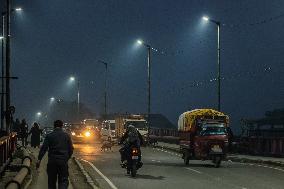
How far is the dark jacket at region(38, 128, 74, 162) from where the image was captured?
15375 mm

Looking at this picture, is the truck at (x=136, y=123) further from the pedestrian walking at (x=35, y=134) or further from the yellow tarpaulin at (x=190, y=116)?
the yellow tarpaulin at (x=190, y=116)

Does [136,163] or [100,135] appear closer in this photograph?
[136,163]

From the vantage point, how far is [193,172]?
28.2 metres

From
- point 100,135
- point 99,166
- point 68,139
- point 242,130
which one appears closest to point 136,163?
point 99,166

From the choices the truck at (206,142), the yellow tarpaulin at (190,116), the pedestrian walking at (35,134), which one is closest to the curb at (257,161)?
the truck at (206,142)

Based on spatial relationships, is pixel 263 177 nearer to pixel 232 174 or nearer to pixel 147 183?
pixel 232 174

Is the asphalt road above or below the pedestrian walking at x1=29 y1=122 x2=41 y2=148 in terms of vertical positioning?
below

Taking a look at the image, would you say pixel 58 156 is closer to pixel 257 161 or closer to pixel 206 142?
pixel 206 142

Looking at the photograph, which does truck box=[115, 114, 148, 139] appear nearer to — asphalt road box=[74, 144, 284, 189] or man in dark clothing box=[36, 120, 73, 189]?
asphalt road box=[74, 144, 284, 189]

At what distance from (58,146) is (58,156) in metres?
0.20

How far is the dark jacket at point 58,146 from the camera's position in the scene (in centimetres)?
1538

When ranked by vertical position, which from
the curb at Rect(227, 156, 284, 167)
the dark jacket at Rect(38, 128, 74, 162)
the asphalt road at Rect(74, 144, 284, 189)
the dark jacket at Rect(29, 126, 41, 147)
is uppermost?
the dark jacket at Rect(38, 128, 74, 162)

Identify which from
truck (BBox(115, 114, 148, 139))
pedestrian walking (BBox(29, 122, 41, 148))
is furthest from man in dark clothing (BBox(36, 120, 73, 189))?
truck (BBox(115, 114, 148, 139))

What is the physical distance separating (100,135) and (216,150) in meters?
43.9
